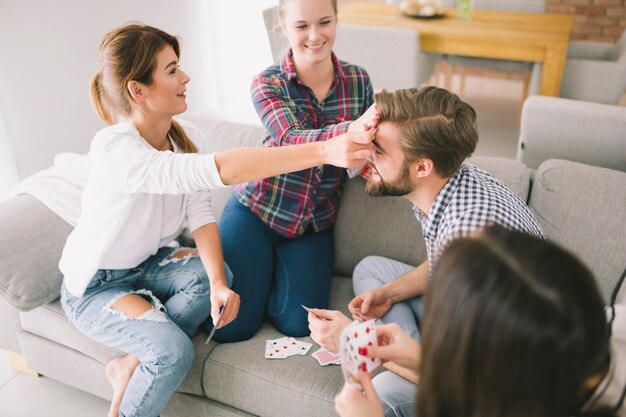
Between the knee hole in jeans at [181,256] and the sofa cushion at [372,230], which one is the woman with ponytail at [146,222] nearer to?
the knee hole in jeans at [181,256]

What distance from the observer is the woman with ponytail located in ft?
5.18

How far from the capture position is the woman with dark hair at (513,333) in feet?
2.83

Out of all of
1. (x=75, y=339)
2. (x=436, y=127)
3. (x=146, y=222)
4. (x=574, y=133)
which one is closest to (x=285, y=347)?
(x=146, y=222)

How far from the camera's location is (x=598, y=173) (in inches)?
74.2

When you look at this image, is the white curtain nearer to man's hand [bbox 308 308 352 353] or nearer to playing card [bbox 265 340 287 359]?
playing card [bbox 265 340 287 359]

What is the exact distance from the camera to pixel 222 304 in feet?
5.72

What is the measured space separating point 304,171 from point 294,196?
0.32 ft

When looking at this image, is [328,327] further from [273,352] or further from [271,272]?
[271,272]

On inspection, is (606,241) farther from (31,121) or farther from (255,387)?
(31,121)

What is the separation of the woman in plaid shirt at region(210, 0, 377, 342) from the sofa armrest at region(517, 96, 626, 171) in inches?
34.6

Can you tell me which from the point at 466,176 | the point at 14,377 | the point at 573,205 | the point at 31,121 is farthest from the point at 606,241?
the point at 31,121

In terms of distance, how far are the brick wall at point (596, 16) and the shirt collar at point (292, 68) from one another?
10.6 feet

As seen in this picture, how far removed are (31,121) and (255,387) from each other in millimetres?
2119

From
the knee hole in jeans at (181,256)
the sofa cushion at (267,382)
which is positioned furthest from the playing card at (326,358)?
the knee hole in jeans at (181,256)
